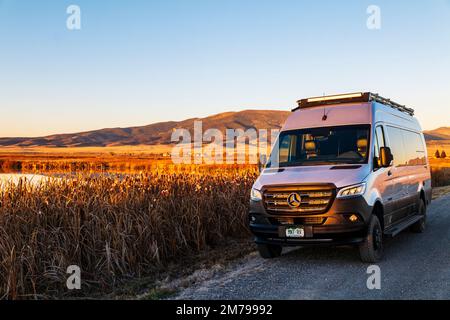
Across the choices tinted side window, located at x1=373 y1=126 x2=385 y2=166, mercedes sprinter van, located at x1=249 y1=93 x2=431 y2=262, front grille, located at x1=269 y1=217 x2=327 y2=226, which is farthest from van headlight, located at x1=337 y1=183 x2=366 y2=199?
tinted side window, located at x1=373 y1=126 x2=385 y2=166

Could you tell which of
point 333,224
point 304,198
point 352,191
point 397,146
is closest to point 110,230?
point 304,198

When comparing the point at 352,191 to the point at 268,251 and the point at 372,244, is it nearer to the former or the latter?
the point at 372,244

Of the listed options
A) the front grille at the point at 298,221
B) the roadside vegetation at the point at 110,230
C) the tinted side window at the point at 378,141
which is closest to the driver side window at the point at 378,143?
the tinted side window at the point at 378,141

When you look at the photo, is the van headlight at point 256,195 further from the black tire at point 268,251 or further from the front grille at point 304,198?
the black tire at point 268,251

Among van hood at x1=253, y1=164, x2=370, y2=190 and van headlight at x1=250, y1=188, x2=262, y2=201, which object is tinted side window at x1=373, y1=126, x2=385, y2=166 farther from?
van headlight at x1=250, y1=188, x2=262, y2=201

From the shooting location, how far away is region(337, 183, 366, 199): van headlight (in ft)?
24.2

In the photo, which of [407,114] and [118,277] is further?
[407,114]

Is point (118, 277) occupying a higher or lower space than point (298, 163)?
lower

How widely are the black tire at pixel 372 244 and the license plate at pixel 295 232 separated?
3.35ft

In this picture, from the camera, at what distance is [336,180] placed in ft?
24.4
